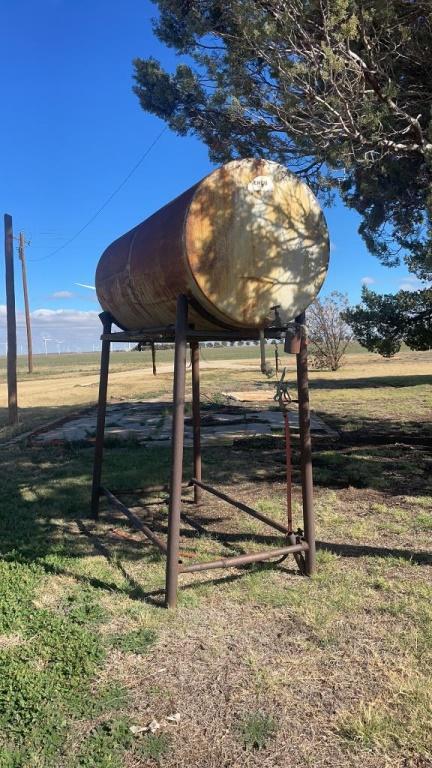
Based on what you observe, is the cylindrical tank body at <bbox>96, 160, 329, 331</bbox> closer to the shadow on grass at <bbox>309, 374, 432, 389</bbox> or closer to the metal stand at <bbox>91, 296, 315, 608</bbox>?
the metal stand at <bbox>91, 296, 315, 608</bbox>

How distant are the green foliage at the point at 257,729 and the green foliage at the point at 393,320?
567 centimetres

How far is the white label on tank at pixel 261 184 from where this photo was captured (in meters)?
3.88

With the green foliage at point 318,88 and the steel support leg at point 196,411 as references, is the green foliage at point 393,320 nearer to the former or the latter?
the green foliage at point 318,88

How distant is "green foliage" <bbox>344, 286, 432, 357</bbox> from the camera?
285 inches

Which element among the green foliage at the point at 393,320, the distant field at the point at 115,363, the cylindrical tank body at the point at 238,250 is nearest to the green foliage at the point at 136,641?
the cylindrical tank body at the point at 238,250

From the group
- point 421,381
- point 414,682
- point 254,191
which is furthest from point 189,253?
point 421,381

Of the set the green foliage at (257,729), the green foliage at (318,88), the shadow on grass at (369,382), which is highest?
the green foliage at (318,88)

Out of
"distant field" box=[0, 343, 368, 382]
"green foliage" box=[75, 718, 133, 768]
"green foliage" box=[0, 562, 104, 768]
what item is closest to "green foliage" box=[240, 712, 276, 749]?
"green foliage" box=[75, 718, 133, 768]

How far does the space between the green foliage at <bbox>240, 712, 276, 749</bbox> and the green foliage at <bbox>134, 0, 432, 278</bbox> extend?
4.29 m

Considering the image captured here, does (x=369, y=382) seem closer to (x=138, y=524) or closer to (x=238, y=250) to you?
(x=138, y=524)

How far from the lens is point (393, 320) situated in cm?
A: 731

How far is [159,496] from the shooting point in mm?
6332

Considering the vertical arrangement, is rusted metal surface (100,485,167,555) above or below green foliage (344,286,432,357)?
below

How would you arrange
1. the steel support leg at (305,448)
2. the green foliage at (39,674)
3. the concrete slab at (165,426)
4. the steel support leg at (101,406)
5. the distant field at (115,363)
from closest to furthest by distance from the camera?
the green foliage at (39,674)
the steel support leg at (305,448)
the steel support leg at (101,406)
the concrete slab at (165,426)
the distant field at (115,363)
